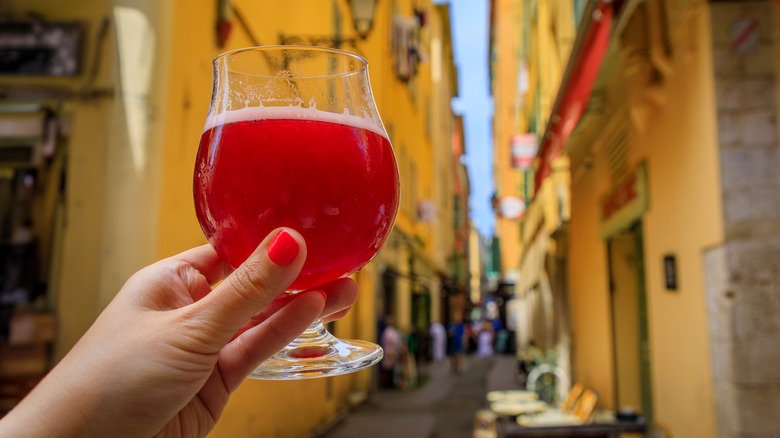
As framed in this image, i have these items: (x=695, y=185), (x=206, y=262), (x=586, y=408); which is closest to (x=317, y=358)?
(x=206, y=262)

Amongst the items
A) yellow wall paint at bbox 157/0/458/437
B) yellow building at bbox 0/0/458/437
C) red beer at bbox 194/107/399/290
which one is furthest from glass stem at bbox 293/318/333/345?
yellow building at bbox 0/0/458/437

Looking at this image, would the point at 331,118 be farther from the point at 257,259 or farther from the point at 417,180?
→ the point at 417,180

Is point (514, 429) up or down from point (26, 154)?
down

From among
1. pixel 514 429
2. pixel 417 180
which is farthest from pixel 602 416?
pixel 417 180

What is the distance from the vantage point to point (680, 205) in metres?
4.51

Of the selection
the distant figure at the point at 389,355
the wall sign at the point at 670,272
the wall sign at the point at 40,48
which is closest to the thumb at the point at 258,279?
the wall sign at the point at 40,48

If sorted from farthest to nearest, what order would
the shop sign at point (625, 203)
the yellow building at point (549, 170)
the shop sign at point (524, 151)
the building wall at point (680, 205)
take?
the shop sign at point (524, 151) < the yellow building at point (549, 170) < the shop sign at point (625, 203) < the building wall at point (680, 205)

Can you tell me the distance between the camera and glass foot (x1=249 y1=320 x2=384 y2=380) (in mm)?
906

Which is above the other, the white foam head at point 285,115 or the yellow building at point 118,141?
the yellow building at point 118,141

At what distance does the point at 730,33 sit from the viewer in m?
3.69

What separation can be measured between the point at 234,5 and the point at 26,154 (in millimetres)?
2037

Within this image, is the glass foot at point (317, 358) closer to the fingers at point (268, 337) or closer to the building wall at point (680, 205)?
the fingers at point (268, 337)

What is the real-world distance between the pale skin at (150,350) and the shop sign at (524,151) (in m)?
13.5

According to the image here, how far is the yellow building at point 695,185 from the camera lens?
11.3 feet
